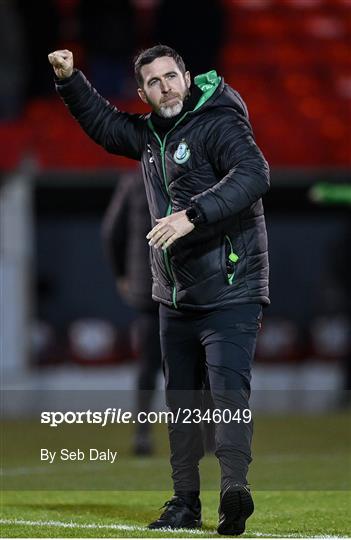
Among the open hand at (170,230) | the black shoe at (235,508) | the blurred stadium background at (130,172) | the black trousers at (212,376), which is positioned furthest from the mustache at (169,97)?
the blurred stadium background at (130,172)

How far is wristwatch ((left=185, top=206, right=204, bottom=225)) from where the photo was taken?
4590mm

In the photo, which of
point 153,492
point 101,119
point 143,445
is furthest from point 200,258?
point 143,445

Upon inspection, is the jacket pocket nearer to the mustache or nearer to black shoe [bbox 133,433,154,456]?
the mustache

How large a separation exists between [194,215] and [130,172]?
6818 mm

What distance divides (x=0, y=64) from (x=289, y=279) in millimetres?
4171

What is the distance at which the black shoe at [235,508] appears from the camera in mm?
4594

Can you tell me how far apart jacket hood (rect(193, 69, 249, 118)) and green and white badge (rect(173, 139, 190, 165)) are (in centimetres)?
13

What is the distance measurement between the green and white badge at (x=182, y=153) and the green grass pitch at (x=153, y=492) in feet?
4.16

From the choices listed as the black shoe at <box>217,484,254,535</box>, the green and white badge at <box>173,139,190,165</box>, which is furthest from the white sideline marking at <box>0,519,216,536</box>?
the green and white badge at <box>173,139,190,165</box>

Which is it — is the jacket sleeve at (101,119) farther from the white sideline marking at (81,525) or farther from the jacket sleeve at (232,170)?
the white sideline marking at (81,525)

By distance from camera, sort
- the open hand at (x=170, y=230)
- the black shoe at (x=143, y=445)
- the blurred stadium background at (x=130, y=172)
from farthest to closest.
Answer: the blurred stadium background at (x=130, y=172) < the black shoe at (x=143, y=445) < the open hand at (x=170, y=230)

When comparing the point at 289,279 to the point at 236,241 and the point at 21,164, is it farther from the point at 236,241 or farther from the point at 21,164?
the point at 236,241

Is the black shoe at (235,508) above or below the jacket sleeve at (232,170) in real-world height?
below

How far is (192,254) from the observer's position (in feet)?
16.0
